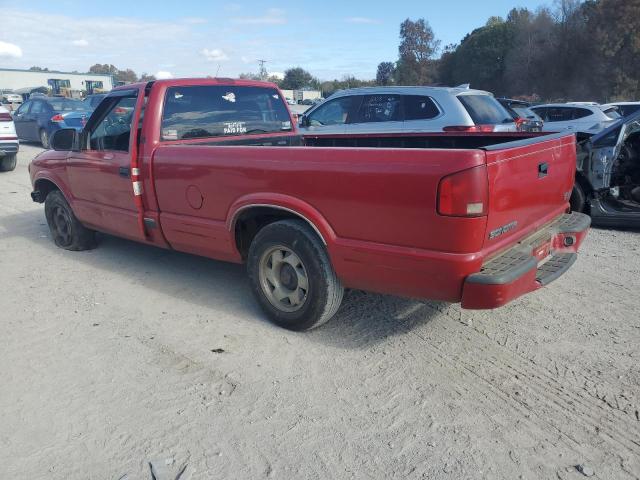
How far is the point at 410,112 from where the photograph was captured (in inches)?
303

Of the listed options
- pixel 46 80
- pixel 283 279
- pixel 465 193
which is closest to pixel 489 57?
pixel 283 279

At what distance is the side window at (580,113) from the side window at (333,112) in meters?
7.39

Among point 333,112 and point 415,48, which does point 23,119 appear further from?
point 415,48

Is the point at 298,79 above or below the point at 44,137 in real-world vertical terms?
above

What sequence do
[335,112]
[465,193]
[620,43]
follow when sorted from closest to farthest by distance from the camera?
[465,193], [335,112], [620,43]

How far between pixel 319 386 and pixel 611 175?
16.4 ft

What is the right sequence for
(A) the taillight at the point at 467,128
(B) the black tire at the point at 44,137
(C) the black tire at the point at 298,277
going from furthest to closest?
(B) the black tire at the point at 44,137
(A) the taillight at the point at 467,128
(C) the black tire at the point at 298,277

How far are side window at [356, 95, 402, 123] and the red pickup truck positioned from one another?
2783 mm

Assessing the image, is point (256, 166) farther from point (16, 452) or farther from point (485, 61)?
point (485, 61)

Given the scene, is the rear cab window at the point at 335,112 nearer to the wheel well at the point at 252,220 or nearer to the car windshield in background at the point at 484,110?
the car windshield in background at the point at 484,110

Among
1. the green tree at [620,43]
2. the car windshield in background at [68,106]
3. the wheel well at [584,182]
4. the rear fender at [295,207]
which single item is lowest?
the wheel well at [584,182]

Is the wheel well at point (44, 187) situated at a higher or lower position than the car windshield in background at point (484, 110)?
lower

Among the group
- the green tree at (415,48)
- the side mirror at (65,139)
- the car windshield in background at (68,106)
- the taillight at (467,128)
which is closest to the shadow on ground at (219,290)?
the side mirror at (65,139)

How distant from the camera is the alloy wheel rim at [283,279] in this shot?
146 inches
